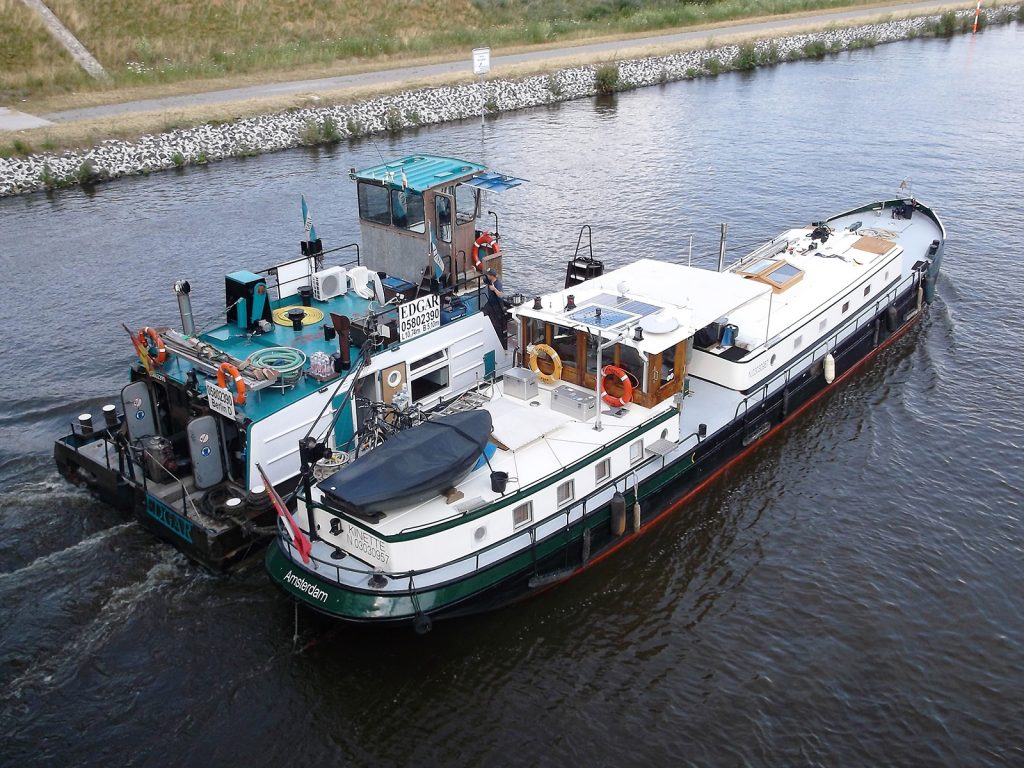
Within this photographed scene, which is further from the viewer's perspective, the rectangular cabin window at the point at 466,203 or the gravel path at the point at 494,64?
the gravel path at the point at 494,64

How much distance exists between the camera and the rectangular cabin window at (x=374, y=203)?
906 inches

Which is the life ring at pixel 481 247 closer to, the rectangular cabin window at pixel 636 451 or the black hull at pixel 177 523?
the rectangular cabin window at pixel 636 451

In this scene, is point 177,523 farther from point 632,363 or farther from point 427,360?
point 632,363

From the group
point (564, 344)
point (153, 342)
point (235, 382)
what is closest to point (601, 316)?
point (564, 344)

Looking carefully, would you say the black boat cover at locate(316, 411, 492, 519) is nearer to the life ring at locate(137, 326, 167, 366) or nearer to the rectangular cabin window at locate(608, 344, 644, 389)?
the rectangular cabin window at locate(608, 344, 644, 389)

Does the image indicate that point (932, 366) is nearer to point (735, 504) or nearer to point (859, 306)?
point (859, 306)

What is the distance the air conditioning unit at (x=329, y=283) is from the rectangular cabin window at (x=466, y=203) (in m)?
3.22

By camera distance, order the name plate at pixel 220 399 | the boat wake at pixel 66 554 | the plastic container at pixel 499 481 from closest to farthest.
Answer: the plastic container at pixel 499 481, the name plate at pixel 220 399, the boat wake at pixel 66 554

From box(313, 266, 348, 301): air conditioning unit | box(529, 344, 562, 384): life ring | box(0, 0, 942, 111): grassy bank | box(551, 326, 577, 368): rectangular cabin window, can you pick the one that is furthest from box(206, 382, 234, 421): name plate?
box(0, 0, 942, 111): grassy bank

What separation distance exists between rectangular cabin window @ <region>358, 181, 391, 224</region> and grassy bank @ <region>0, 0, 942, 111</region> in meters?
36.0

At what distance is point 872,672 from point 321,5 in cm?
7000

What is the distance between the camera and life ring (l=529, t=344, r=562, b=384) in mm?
19922

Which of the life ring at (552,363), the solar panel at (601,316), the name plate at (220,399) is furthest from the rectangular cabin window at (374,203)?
the name plate at (220,399)

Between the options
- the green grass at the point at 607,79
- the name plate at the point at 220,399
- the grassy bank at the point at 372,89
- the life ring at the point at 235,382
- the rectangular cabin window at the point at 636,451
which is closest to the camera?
the life ring at the point at 235,382
